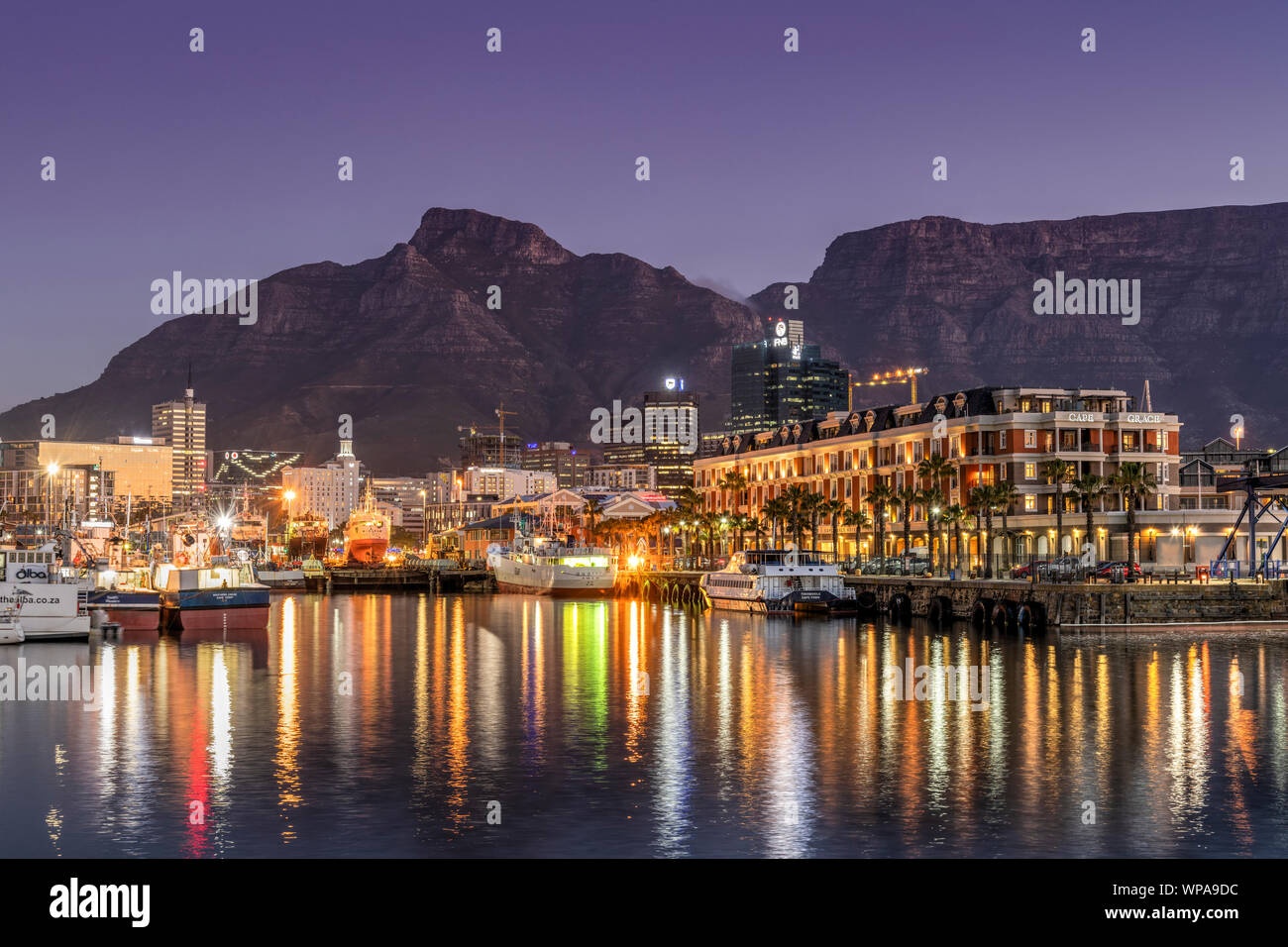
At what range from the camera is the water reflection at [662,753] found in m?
37.8

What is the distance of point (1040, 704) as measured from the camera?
6144 cm

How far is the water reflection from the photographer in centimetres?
3784

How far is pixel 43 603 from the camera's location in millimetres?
92438

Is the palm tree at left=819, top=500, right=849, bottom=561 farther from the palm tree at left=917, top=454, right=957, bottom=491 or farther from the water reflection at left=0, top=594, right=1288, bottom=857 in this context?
the water reflection at left=0, top=594, right=1288, bottom=857

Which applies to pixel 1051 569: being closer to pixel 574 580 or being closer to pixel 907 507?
pixel 907 507

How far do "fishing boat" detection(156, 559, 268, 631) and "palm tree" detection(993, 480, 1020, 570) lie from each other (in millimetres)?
70633

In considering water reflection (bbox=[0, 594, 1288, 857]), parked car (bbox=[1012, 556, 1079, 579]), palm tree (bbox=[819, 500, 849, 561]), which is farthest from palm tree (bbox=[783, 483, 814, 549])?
water reflection (bbox=[0, 594, 1288, 857])

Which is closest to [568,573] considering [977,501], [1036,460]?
[977,501]

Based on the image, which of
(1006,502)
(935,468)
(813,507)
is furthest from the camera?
(813,507)

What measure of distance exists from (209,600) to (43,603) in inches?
636

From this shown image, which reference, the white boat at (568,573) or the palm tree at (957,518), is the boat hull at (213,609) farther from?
the palm tree at (957,518)

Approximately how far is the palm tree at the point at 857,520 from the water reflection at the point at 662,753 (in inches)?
2762

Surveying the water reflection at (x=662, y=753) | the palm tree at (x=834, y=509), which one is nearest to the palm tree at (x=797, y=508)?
the palm tree at (x=834, y=509)
